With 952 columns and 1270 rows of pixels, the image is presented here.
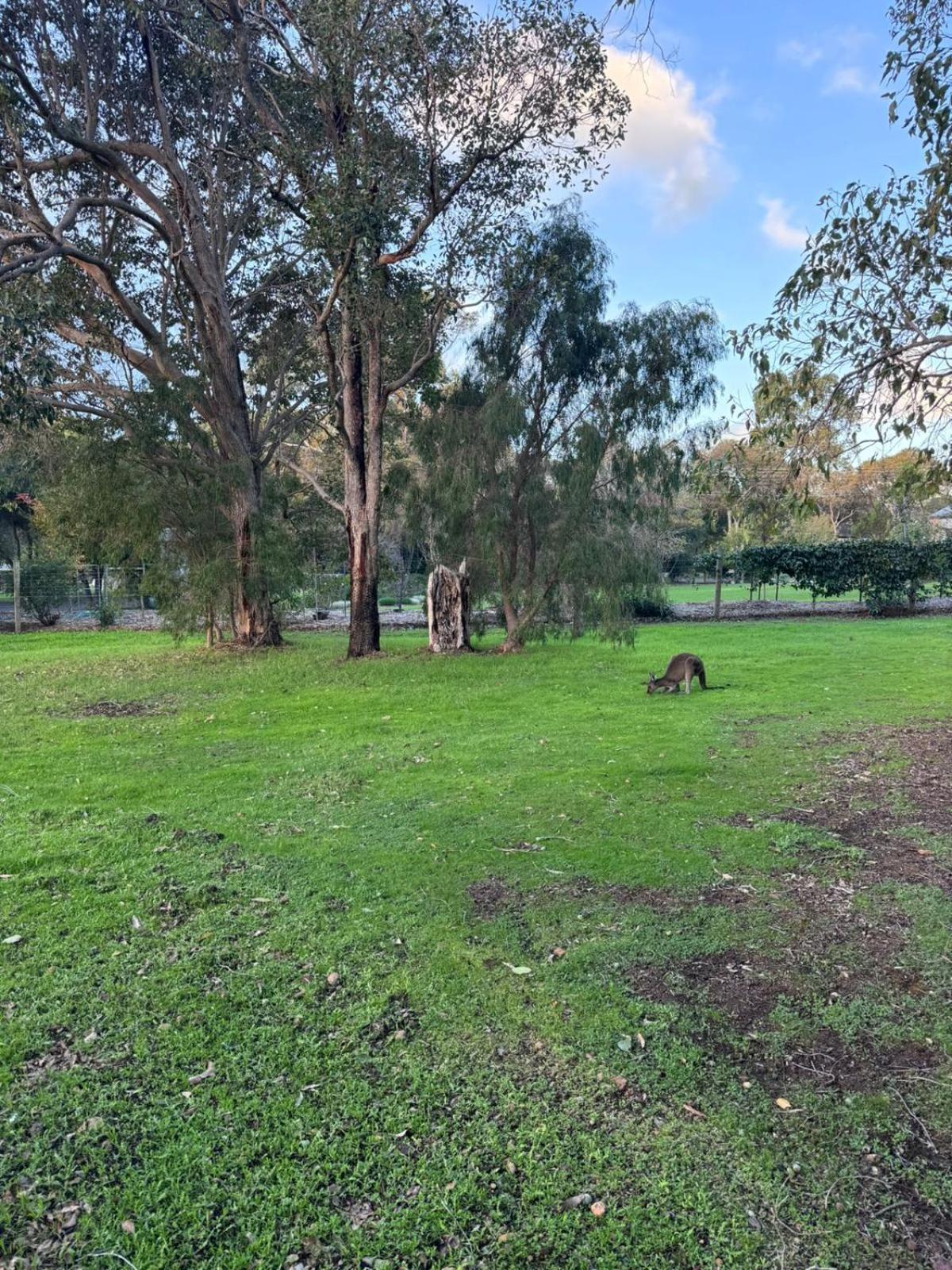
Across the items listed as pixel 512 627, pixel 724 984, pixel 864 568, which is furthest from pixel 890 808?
pixel 864 568

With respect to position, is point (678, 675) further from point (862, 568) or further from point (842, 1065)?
point (862, 568)

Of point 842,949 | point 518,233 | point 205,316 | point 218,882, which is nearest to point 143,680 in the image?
point 205,316

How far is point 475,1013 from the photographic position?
2879mm

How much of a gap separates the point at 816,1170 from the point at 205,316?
1530 centimetres

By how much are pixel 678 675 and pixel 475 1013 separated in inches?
296

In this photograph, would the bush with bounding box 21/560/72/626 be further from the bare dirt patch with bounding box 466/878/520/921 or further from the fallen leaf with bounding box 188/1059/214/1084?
the fallen leaf with bounding box 188/1059/214/1084

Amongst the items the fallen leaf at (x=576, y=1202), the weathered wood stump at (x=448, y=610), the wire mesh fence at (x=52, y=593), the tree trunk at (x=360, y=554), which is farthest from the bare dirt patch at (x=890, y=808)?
the wire mesh fence at (x=52, y=593)

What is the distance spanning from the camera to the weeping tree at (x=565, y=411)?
12.9m

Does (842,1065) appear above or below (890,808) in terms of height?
below

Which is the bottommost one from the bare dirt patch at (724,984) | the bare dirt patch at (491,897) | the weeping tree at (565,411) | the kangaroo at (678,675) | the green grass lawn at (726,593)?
the bare dirt patch at (724,984)

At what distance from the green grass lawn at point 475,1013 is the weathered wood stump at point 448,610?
7.75 metres

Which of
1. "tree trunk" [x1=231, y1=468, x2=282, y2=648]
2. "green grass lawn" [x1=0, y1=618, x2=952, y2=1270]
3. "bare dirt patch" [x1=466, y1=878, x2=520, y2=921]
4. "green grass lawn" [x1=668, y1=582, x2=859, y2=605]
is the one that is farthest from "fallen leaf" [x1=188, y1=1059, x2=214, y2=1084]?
"green grass lawn" [x1=668, y1=582, x2=859, y2=605]

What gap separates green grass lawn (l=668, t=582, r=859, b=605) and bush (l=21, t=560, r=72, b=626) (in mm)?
19654

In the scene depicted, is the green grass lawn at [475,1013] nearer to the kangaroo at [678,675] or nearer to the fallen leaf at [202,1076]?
the fallen leaf at [202,1076]
